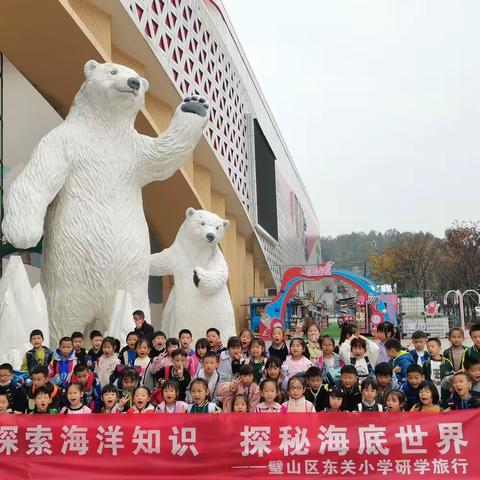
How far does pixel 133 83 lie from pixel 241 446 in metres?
4.98

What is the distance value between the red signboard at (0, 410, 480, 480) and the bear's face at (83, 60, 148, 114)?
457 cm

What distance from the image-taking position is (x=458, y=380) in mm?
4090

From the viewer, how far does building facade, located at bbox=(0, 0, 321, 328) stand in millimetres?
12109

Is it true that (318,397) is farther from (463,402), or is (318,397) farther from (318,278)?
(318,278)

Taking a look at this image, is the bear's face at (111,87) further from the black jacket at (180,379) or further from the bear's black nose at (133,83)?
the black jacket at (180,379)

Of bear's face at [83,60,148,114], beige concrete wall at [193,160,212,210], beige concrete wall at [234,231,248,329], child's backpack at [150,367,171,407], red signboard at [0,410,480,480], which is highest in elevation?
beige concrete wall at [193,160,212,210]

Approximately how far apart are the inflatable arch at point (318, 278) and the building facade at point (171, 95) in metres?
2.41

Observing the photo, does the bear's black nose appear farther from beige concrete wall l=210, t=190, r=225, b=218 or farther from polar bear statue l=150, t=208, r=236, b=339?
beige concrete wall l=210, t=190, r=225, b=218

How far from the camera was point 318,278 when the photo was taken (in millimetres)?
19750

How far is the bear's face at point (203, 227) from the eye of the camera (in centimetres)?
913

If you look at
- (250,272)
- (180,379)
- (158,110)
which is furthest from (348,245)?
(180,379)

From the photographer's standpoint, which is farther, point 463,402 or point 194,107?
point 194,107

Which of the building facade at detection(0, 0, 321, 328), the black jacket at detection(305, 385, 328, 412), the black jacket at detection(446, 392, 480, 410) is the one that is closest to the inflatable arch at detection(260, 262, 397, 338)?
the building facade at detection(0, 0, 321, 328)

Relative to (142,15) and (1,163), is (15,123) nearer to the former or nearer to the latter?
(1,163)
